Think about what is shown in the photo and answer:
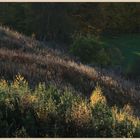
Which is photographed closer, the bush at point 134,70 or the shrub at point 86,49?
the bush at point 134,70

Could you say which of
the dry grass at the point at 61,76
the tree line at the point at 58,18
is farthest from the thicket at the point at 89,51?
the dry grass at the point at 61,76

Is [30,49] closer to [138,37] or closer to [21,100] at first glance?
[21,100]

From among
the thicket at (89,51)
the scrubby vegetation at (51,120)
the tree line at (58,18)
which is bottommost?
the scrubby vegetation at (51,120)

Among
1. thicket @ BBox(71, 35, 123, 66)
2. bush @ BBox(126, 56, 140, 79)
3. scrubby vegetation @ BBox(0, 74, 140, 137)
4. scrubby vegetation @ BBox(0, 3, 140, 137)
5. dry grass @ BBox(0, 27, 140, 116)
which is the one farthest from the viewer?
thicket @ BBox(71, 35, 123, 66)

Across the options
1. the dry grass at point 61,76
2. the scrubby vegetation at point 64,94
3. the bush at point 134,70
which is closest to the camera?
the scrubby vegetation at point 64,94

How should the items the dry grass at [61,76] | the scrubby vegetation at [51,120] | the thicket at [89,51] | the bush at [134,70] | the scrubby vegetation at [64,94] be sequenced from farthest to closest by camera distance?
the thicket at [89,51], the bush at [134,70], the dry grass at [61,76], the scrubby vegetation at [64,94], the scrubby vegetation at [51,120]

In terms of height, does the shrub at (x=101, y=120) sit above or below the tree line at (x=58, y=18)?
below

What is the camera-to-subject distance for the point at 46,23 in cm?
4750

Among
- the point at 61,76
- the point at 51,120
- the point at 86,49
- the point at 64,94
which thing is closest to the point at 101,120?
the point at 51,120

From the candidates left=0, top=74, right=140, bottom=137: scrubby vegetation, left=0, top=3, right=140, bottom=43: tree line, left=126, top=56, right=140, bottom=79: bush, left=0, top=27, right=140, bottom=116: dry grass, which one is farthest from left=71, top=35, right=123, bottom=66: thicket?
left=0, top=74, right=140, bottom=137: scrubby vegetation

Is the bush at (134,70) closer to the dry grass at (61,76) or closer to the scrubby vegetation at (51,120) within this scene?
the dry grass at (61,76)

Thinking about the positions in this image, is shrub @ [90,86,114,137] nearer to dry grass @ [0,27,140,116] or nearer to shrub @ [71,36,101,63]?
dry grass @ [0,27,140,116]

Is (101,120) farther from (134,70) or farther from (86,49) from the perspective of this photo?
(86,49)

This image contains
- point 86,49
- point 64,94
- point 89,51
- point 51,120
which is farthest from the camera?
point 86,49
